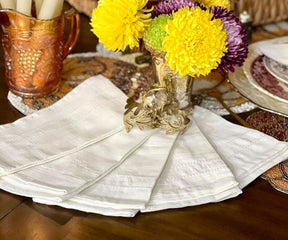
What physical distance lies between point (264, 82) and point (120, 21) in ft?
1.14

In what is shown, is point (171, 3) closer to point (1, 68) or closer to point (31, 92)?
point (31, 92)

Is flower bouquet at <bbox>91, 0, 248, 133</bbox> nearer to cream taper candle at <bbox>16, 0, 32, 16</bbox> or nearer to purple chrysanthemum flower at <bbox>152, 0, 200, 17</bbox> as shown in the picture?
A: purple chrysanthemum flower at <bbox>152, 0, 200, 17</bbox>

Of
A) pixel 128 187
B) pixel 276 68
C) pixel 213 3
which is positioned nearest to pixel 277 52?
pixel 276 68

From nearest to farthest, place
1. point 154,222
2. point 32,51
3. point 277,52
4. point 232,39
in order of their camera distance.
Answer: point 154,222, point 232,39, point 32,51, point 277,52

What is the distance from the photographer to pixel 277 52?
91cm

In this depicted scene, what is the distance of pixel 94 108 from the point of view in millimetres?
779

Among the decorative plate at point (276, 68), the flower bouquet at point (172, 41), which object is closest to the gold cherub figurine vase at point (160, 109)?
the flower bouquet at point (172, 41)

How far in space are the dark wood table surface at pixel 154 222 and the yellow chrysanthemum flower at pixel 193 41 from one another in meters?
0.19

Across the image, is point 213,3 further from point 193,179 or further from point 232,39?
point 193,179

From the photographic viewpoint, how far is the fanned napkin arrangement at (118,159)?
0.60 meters

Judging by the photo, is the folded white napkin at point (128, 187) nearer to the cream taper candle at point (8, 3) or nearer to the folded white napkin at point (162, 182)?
the folded white napkin at point (162, 182)

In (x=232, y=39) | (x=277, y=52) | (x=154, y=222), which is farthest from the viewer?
(x=277, y=52)

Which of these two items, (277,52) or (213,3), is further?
(277,52)

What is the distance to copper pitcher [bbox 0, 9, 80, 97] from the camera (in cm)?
78
